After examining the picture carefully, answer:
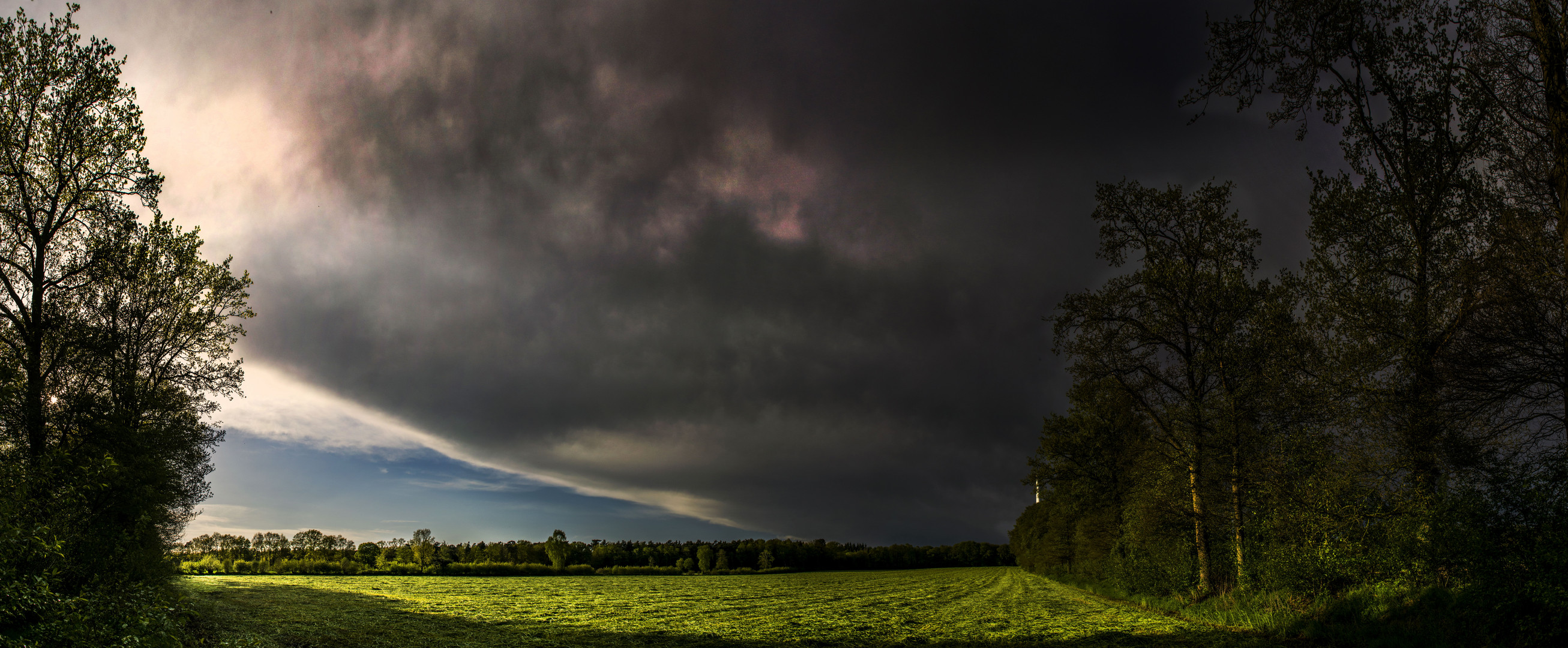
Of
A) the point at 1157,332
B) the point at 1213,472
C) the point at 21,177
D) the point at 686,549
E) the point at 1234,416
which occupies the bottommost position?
the point at 686,549

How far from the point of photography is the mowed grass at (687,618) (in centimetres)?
1778

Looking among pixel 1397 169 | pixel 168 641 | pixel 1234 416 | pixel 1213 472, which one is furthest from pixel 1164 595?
pixel 168 641

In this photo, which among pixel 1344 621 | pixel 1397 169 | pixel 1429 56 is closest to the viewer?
pixel 1344 621

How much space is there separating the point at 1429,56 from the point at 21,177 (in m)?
39.2

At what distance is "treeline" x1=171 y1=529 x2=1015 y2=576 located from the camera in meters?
74.9

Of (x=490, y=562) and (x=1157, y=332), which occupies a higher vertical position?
(x=1157, y=332)

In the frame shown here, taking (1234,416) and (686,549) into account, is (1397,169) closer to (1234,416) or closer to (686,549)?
(1234,416)

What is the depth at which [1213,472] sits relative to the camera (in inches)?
799

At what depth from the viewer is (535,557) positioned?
3413 inches

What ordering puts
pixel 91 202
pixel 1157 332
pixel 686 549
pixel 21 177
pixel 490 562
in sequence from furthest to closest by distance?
pixel 686 549 < pixel 490 562 < pixel 1157 332 < pixel 91 202 < pixel 21 177

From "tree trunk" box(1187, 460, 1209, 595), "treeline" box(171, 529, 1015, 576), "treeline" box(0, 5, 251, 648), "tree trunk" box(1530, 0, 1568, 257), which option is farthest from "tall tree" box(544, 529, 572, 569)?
"tree trunk" box(1530, 0, 1568, 257)

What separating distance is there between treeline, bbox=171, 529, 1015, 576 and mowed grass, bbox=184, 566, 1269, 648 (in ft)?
111

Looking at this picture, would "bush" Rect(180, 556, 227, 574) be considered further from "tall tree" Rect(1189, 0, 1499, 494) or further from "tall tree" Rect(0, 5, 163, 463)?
"tall tree" Rect(1189, 0, 1499, 494)

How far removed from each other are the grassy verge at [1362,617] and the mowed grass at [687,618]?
1024mm
